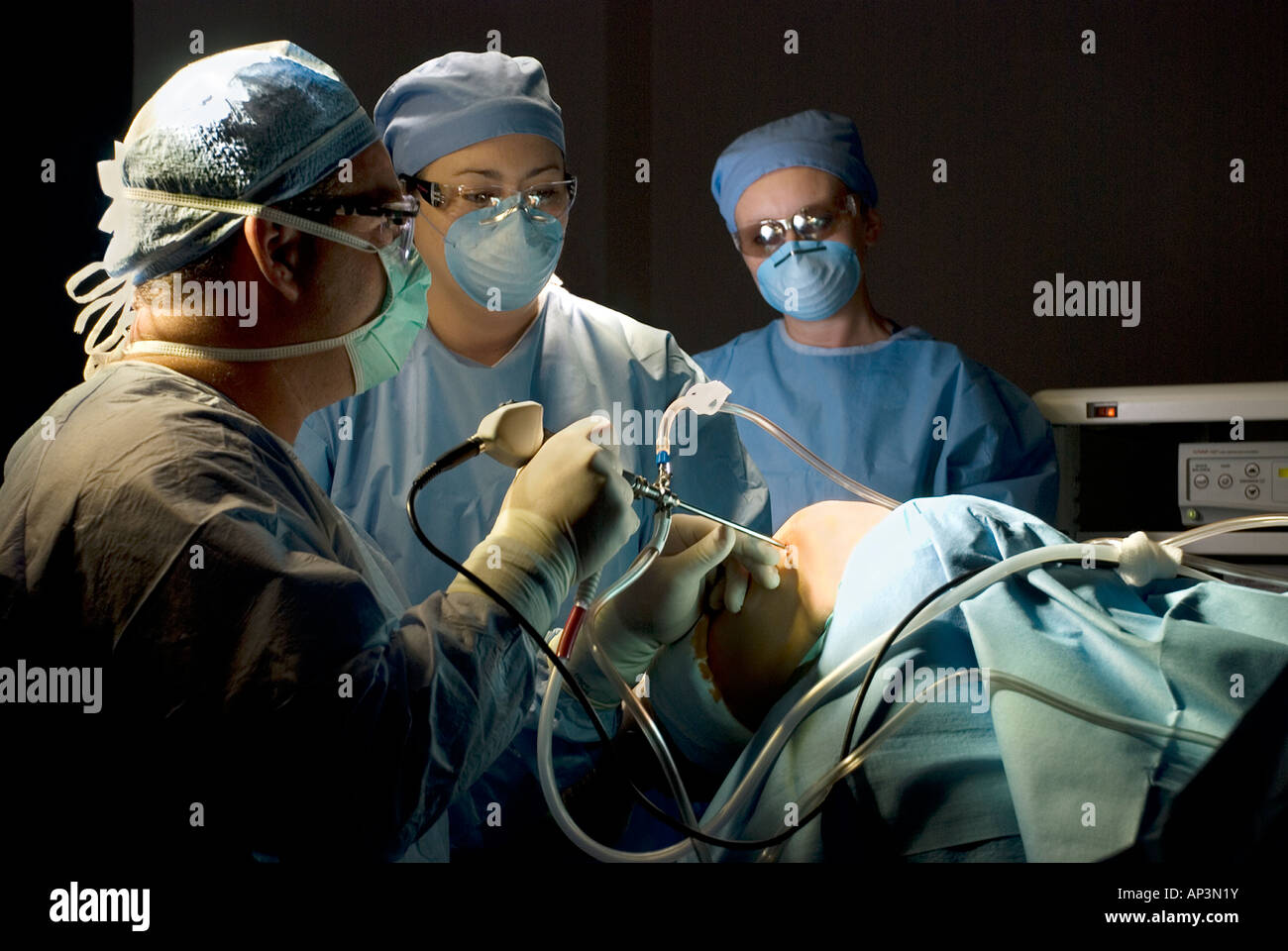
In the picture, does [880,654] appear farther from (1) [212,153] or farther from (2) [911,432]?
(2) [911,432]

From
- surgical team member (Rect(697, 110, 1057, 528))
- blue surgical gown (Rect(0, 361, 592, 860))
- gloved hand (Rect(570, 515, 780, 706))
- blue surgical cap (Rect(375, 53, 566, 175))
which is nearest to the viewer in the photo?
blue surgical gown (Rect(0, 361, 592, 860))

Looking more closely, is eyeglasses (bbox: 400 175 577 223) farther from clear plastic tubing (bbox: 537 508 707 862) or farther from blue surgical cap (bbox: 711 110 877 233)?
clear plastic tubing (bbox: 537 508 707 862)

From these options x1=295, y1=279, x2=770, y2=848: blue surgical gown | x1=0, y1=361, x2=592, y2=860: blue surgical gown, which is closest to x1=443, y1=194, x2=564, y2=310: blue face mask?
x1=295, y1=279, x2=770, y2=848: blue surgical gown

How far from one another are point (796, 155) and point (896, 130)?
180mm

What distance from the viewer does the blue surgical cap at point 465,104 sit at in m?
1.51

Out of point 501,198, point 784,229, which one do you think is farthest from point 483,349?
point 784,229

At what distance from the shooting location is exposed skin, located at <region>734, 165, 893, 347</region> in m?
1.64

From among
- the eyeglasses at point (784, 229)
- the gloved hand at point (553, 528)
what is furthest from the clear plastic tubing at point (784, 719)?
the eyeglasses at point (784, 229)

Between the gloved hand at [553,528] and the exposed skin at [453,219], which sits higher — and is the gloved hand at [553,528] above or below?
below

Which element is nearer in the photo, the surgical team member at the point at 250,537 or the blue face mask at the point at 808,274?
the surgical team member at the point at 250,537

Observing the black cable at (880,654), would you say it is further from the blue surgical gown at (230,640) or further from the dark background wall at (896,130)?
the dark background wall at (896,130)

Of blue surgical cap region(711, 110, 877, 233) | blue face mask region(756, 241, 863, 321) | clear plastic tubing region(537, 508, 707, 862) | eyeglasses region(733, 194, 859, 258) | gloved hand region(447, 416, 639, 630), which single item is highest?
blue surgical cap region(711, 110, 877, 233)

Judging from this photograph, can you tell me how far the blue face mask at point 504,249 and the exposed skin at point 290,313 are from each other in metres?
0.36

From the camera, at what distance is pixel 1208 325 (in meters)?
1.68
